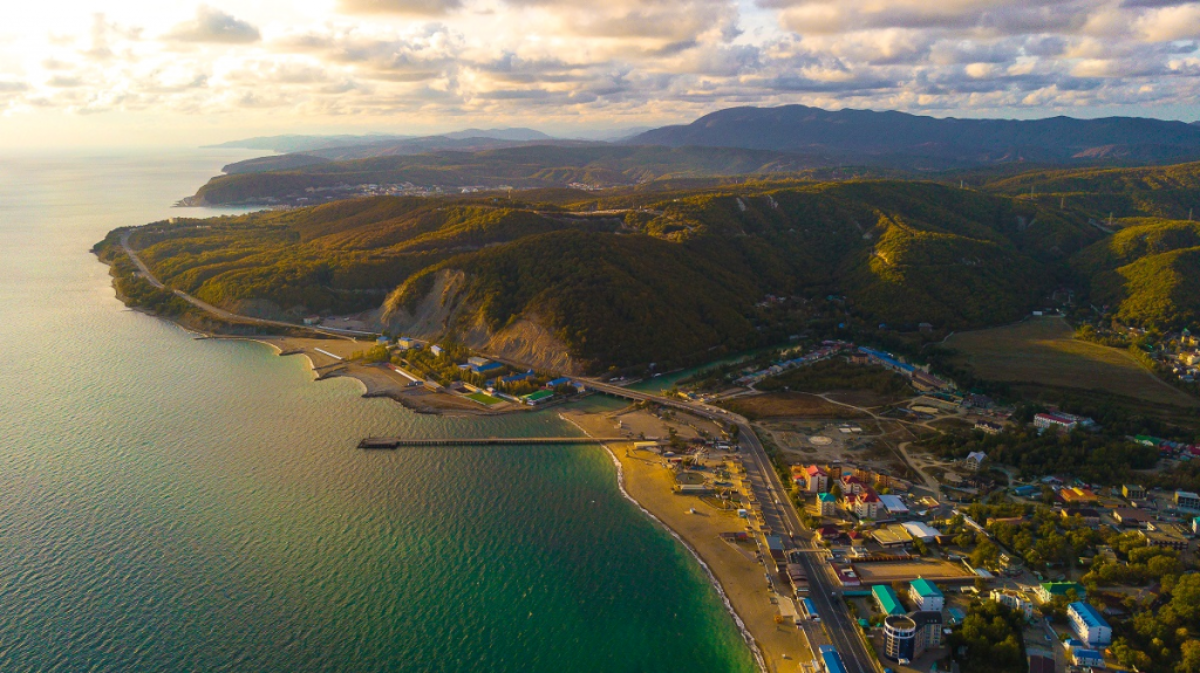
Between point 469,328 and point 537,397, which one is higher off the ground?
point 469,328

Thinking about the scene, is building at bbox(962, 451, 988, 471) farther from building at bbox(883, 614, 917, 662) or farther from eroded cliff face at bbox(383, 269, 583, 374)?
eroded cliff face at bbox(383, 269, 583, 374)

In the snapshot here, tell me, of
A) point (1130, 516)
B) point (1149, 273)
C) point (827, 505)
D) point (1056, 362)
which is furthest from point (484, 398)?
point (1149, 273)

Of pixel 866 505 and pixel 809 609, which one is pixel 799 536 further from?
Answer: pixel 809 609

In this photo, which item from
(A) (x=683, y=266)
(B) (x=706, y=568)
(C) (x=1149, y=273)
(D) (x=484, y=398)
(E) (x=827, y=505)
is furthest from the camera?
(C) (x=1149, y=273)

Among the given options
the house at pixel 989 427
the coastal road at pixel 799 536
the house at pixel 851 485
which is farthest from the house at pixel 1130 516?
the coastal road at pixel 799 536

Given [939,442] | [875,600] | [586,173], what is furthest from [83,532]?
[586,173]

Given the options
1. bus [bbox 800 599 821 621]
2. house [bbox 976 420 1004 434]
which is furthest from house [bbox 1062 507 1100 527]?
bus [bbox 800 599 821 621]

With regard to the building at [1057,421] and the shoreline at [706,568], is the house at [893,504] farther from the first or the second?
the building at [1057,421]
